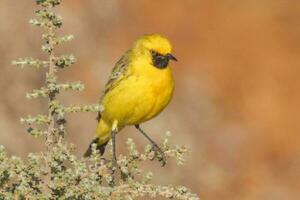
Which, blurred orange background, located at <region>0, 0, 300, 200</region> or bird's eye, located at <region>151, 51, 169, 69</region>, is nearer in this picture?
bird's eye, located at <region>151, 51, 169, 69</region>

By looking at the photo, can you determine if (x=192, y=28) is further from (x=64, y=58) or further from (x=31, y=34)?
(x=64, y=58)

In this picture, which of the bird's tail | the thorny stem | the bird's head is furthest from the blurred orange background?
the thorny stem

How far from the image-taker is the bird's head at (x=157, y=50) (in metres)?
6.72

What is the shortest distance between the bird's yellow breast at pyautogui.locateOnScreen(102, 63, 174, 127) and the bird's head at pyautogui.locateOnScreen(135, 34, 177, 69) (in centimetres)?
6

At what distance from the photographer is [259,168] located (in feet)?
47.6

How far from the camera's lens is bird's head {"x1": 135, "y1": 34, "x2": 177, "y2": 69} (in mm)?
6723

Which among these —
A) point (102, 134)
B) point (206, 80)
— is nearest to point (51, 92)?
point (102, 134)

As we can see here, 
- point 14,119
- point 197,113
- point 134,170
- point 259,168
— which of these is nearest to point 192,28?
point 197,113

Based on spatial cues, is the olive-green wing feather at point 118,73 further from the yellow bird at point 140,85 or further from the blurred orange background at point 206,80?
the blurred orange background at point 206,80

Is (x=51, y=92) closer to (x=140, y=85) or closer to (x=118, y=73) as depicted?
(x=140, y=85)

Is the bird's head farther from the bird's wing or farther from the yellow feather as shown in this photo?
the bird's wing

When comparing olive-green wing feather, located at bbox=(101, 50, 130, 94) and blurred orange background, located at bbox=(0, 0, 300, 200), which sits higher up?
blurred orange background, located at bbox=(0, 0, 300, 200)

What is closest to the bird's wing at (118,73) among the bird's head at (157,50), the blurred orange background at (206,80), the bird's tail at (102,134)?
the bird's head at (157,50)

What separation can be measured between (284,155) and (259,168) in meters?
0.44
